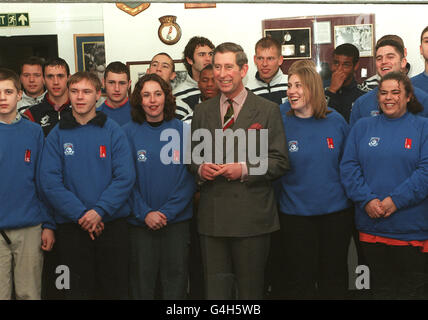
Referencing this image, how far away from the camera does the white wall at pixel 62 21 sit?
271cm

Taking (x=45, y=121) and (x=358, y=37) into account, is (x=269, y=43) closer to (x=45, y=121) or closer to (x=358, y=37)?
(x=358, y=37)

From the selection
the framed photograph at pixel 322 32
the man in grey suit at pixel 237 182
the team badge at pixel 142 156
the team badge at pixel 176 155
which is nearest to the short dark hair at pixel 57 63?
the team badge at pixel 142 156

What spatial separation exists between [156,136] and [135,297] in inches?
31.5

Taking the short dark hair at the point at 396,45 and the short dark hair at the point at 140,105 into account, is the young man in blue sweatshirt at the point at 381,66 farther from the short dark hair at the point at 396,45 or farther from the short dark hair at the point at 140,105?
the short dark hair at the point at 140,105

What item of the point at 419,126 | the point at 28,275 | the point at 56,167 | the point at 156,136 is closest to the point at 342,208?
the point at 419,126

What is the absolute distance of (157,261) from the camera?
7.95ft

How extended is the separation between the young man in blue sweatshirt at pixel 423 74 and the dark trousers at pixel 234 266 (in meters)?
1.20

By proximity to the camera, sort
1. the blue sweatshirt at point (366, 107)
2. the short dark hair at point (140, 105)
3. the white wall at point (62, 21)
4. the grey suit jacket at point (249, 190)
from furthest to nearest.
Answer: the white wall at point (62, 21)
the blue sweatshirt at point (366, 107)
the short dark hair at point (140, 105)
the grey suit jacket at point (249, 190)

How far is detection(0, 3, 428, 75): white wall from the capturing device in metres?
2.67

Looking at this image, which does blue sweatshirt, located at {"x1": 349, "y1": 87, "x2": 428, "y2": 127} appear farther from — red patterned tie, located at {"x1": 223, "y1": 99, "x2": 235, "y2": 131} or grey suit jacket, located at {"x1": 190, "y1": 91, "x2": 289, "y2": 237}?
red patterned tie, located at {"x1": 223, "y1": 99, "x2": 235, "y2": 131}

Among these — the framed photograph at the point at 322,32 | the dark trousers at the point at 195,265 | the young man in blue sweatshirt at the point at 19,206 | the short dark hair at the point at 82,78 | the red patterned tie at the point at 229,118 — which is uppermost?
the framed photograph at the point at 322,32

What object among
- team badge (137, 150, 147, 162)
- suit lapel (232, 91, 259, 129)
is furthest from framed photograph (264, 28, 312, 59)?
team badge (137, 150, 147, 162)

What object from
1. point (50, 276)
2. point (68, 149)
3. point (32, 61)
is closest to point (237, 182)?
point (68, 149)

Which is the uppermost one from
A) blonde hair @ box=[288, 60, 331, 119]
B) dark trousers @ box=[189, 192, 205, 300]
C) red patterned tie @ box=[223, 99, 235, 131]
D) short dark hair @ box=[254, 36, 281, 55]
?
short dark hair @ box=[254, 36, 281, 55]
